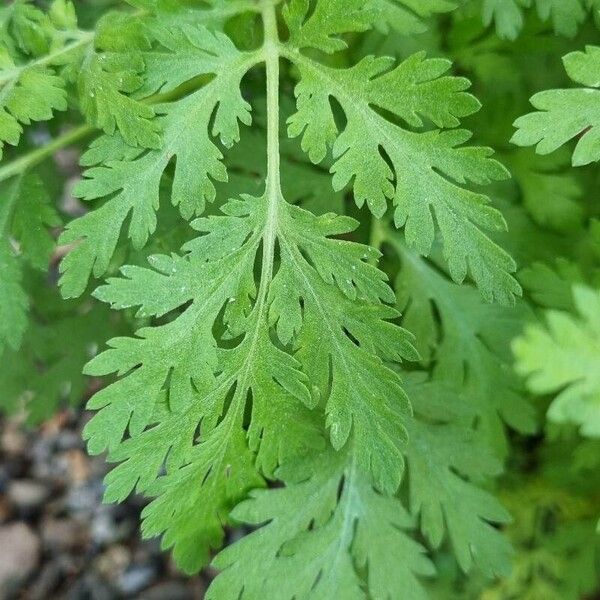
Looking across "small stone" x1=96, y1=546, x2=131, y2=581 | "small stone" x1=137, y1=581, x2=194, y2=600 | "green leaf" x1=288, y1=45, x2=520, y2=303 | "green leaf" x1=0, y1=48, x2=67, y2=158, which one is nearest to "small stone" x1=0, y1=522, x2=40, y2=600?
"small stone" x1=96, y1=546, x2=131, y2=581

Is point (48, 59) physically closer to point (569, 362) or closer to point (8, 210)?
point (8, 210)

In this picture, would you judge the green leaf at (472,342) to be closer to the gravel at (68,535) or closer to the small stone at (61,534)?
the gravel at (68,535)

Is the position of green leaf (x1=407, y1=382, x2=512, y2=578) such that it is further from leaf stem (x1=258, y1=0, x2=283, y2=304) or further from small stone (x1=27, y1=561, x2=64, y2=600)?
small stone (x1=27, y1=561, x2=64, y2=600)

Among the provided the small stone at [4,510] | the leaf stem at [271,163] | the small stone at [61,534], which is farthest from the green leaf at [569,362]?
the small stone at [4,510]

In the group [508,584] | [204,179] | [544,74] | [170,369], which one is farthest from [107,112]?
[508,584]

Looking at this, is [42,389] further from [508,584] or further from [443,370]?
[508,584]

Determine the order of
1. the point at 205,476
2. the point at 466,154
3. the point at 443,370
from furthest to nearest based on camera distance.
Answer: the point at 443,370
the point at 205,476
the point at 466,154

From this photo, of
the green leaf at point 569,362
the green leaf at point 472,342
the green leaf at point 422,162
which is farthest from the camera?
the green leaf at point 472,342
